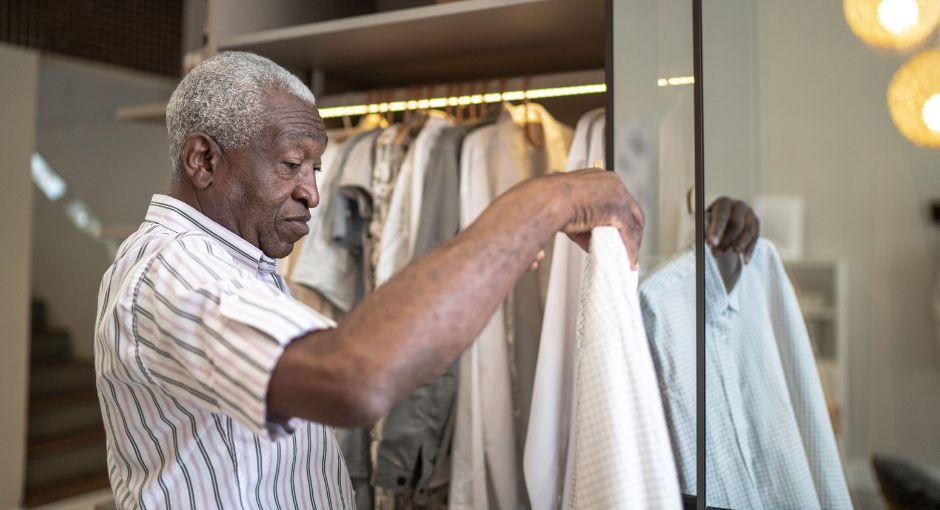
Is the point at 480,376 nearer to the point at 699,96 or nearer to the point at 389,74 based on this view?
the point at 699,96

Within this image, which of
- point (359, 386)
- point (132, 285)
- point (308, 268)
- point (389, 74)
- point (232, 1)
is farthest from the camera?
point (389, 74)

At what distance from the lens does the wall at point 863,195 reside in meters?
0.89

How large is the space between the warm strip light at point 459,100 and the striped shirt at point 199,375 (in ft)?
2.82

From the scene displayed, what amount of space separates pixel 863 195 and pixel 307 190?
683 millimetres

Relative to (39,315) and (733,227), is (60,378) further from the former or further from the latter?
(733,227)

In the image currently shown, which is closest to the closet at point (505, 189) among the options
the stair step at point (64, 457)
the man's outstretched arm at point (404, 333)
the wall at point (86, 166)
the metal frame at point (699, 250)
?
the metal frame at point (699, 250)

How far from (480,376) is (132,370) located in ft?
2.77

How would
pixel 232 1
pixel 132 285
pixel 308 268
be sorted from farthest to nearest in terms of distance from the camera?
pixel 232 1
pixel 308 268
pixel 132 285

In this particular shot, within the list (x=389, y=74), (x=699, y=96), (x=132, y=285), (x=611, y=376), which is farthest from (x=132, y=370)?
(x=389, y=74)

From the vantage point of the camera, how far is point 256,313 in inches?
23.6

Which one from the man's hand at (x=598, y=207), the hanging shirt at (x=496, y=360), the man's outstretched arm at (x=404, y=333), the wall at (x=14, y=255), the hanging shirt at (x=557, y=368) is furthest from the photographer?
the wall at (x=14, y=255)

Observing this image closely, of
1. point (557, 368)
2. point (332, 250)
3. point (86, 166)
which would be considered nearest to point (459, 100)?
point (332, 250)

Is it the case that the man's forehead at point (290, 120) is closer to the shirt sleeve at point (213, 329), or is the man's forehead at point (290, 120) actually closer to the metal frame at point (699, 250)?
the shirt sleeve at point (213, 329)

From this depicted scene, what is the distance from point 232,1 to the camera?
175 cm
